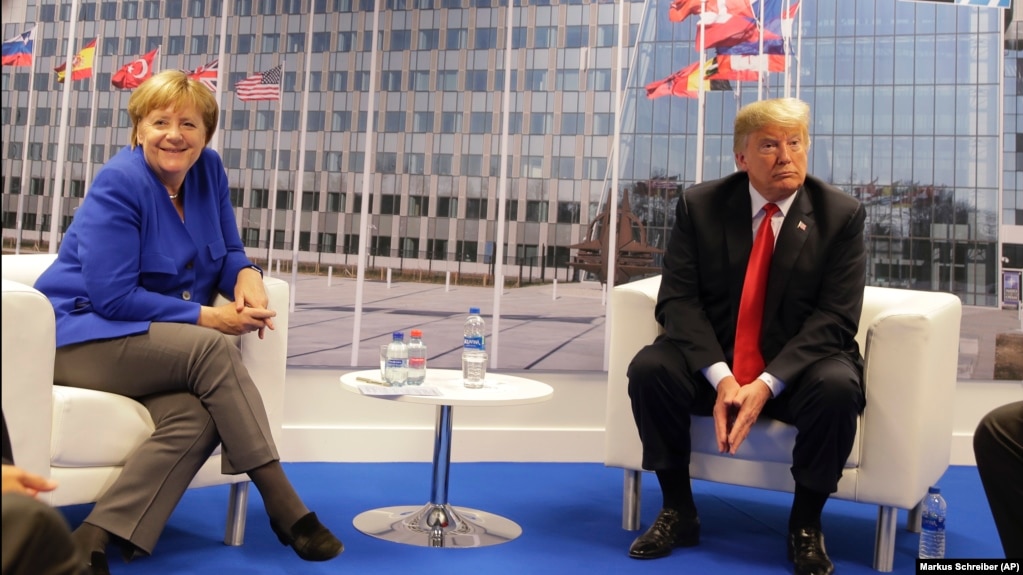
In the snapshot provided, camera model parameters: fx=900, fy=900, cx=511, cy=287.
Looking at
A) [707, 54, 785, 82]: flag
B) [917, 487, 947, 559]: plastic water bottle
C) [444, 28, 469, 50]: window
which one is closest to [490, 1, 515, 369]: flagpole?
[444, 28, 469, 50]: window

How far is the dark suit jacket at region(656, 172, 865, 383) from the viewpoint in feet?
7.80

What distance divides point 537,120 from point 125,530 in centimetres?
240

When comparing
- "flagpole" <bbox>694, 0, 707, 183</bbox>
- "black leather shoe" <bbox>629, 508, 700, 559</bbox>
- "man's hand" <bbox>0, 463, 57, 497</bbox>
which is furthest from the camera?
"flagpole" <bbox>694, 0, 707, 183</bbox>

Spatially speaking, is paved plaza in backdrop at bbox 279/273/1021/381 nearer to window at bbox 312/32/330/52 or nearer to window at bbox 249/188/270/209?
window at bbox 249/188/270/209

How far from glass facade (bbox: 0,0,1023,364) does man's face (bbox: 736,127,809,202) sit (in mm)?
1316

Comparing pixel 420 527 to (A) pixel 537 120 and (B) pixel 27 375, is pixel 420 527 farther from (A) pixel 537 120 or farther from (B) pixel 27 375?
(A) pixel 537 120

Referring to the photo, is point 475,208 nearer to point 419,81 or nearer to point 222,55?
point 419,81

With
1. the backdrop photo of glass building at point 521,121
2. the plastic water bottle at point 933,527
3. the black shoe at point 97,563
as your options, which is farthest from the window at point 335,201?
the plastic water bottle at point 933,527

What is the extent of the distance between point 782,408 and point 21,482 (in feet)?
6.14

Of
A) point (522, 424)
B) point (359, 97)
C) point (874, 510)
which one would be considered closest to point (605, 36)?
point (359, 97)

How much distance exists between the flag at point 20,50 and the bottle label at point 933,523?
3.55 meters

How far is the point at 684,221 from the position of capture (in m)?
2.58

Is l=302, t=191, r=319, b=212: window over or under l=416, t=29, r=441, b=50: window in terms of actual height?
under

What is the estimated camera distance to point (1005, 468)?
6.11ft
